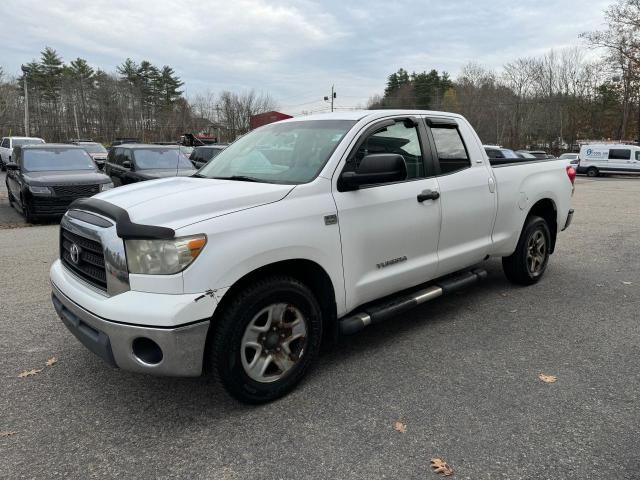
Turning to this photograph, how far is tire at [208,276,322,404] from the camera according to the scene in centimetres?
279

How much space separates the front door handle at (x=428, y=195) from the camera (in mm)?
3881

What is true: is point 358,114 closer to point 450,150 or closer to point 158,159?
point 450,150

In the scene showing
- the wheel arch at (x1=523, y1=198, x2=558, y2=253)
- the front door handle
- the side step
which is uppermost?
the front door handle

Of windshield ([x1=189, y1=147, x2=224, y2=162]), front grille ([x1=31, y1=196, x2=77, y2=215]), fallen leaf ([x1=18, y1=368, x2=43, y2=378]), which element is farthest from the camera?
windshield ([x1=189, y1=147, x2=224, y2=162])

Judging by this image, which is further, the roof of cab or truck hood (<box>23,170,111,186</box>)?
truck hood (<box>23,170,111,186</box>)

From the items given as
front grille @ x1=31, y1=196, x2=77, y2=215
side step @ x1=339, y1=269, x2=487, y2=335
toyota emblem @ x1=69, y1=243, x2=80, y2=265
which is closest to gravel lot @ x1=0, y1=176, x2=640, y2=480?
side step @ x1=339, y1=269, x2=487, y2=335

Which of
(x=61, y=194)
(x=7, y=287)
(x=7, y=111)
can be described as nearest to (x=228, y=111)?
(x=7, y=111)

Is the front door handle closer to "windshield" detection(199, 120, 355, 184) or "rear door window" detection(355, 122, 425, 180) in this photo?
"rear door window" detection(355, 122, 425, 180)

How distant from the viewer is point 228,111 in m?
66.4

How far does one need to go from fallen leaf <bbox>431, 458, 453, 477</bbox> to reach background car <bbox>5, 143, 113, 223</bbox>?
9.86 metres

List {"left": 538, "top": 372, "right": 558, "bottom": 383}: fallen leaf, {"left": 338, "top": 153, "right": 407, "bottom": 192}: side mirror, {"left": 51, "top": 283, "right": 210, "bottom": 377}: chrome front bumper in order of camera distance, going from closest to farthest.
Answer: {"left": 51, "top": 283, "right": 210, "bottom": 377}: chrome front bumper → {"left": 338, "top": 153, "right": 407, "bottom": 192}: side mirror → {"left": 538, "top": 372, "right": 558, "bottom": 383}: fallen leaf

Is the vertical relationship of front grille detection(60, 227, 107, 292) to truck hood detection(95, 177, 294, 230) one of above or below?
below

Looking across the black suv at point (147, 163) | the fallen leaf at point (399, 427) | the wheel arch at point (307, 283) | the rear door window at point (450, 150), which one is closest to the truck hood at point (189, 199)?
the wheel arch at point (307, 283)

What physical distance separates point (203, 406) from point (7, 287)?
12.5ft
